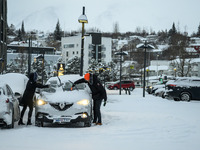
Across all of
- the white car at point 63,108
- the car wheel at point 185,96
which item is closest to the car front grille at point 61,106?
the white car at point 63,108

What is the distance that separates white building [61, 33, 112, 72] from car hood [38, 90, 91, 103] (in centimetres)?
10010

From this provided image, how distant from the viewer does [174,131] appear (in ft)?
28.0

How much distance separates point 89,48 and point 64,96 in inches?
4069

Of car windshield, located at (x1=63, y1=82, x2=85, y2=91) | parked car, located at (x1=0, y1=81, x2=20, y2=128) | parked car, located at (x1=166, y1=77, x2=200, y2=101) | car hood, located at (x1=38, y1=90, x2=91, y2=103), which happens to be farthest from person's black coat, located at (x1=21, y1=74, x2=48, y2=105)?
parked car, located at (x1=166, y1=77, x2=200, y2=101)

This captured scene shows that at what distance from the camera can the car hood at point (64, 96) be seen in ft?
29.8

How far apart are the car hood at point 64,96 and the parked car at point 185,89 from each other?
40.7ft

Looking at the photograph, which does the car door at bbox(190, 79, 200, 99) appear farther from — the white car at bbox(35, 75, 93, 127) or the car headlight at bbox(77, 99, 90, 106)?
the car headlight at bbox(77, 99, 90, 106)

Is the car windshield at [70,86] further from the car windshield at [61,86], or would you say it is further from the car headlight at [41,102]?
the car headlight at [41,102]

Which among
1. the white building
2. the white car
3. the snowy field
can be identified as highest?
the white building

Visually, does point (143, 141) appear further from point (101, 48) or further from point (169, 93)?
point (101, 48)

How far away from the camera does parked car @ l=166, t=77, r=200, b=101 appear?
20.9 meters

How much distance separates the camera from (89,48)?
368 feet

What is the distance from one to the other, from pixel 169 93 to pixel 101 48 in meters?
94.4

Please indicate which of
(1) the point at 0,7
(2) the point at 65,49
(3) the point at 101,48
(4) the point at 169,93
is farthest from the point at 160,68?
(4) the point at 169,93
